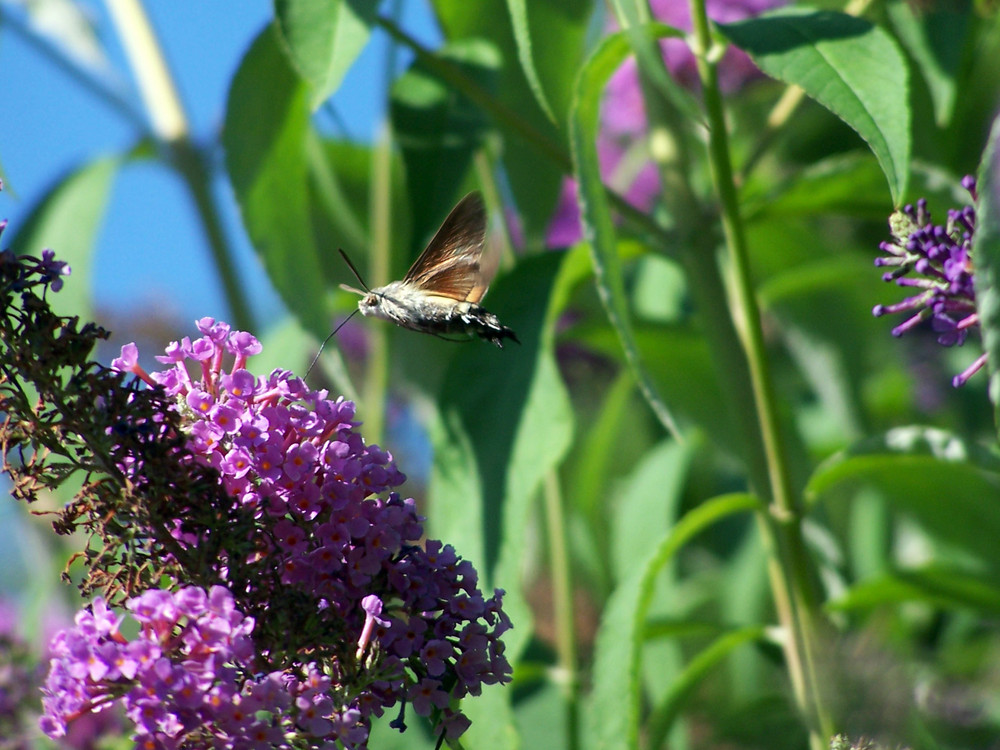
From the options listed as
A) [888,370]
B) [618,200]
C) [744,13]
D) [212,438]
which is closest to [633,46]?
[618,200]

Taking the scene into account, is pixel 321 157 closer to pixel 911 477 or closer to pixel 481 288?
pixel 481 288

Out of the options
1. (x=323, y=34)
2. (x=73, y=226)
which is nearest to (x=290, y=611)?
(x=323, y=34)

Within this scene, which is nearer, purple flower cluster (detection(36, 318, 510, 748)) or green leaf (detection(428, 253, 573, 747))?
purple flower cluster (detection(36, 318, 510, 748))

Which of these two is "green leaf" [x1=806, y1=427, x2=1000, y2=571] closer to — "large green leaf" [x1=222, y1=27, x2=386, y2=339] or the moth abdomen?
the moth abdomen

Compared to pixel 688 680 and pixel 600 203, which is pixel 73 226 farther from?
pixel 688 680

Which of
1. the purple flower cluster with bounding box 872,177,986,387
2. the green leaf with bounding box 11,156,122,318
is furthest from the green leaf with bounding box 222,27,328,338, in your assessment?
the purple flower cluster with bounding box 872,177,986,387

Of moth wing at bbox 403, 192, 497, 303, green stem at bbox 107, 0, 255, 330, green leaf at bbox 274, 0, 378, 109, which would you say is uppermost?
green stem at bbox 107, 0, 255, 330
